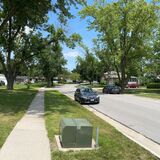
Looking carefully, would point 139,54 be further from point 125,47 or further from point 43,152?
point 43,152

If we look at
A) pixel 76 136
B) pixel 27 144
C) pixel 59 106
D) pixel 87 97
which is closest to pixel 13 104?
pixel 59 106

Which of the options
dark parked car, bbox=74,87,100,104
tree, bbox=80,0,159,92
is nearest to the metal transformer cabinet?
dark parked car, bbox=74,87,100,104

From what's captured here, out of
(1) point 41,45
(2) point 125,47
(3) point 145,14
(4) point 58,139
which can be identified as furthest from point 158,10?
(4) point 58,139

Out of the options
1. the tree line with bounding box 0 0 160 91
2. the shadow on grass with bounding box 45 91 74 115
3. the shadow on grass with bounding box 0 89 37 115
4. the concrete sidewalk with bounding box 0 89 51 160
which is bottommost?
the concrete sidewalk with bounding box 0 89 51 160

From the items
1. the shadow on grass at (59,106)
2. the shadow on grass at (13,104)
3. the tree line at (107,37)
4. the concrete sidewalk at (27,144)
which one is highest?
the tree line at (107,37)

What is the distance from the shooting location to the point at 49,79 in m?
86.6

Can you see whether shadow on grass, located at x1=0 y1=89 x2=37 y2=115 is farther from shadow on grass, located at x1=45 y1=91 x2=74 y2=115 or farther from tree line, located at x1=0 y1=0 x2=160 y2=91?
tree line, located at x1=0 y1=0 x2=160 y2=91

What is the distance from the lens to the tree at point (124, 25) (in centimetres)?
4800

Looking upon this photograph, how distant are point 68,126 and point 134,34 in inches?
1656

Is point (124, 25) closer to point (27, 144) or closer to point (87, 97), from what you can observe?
point (87, 97)

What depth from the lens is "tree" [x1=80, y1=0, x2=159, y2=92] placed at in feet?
157

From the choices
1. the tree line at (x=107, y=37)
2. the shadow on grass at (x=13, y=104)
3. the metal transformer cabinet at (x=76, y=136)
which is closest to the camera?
the metal transformer cabinet at (x=76, y=136)

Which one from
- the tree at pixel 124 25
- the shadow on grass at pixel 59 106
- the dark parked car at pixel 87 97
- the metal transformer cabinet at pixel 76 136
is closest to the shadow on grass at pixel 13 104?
the shadow on grass at pixel 59 106

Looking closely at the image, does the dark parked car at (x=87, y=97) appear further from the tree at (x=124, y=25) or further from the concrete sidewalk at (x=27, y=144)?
the tree at (x=124, y=25)
